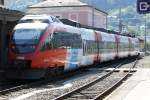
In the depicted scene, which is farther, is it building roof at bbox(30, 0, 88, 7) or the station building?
building roof at bbox(30, 0, 88, 7)

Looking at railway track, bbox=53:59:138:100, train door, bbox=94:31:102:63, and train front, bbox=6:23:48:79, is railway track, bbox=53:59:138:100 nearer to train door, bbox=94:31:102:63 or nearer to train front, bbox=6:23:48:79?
train front, bbox=6:23:48:79

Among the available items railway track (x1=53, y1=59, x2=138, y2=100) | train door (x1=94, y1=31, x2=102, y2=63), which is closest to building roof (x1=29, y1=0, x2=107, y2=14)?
train door (x1=94, y1=31, x2=102, y2=63)

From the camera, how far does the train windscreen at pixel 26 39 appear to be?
2319cm

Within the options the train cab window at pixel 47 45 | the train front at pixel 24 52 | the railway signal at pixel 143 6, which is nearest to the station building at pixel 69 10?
the train cab window at pixel 47 45

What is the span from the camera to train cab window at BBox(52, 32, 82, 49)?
25.1m

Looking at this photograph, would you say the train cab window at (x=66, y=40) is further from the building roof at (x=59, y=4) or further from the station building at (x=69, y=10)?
the building roof at (x=59, y=4)

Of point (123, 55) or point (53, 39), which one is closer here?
point (53, 39)

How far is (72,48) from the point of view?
28.6m

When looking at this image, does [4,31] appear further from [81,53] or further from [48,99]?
[48,99]

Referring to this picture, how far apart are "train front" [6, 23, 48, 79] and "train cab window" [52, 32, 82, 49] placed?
1.33m

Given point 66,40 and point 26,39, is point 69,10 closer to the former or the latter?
point 66,40

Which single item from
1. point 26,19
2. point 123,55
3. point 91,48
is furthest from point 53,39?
point 123,55

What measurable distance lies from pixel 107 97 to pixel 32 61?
623cm

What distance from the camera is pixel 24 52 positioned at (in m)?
23.2
